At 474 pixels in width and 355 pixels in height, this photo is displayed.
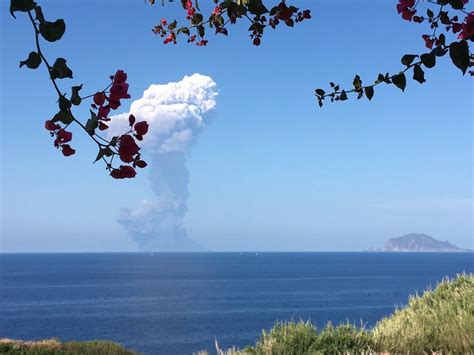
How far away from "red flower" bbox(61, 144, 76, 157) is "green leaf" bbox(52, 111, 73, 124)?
12cm

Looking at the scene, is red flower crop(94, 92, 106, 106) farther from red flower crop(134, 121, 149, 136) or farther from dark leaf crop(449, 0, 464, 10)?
dark leaf crop(449, 0, 464, 10)

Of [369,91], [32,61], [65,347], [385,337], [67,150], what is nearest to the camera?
[32,61]

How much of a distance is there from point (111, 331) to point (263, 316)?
80.4 feet

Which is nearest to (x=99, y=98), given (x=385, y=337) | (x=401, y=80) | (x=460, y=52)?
(x=460, y=52)

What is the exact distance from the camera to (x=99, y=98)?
8.81 ft

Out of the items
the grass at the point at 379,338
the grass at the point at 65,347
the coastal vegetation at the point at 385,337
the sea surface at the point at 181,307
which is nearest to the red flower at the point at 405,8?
the coastal vegetation at the point at 385,337

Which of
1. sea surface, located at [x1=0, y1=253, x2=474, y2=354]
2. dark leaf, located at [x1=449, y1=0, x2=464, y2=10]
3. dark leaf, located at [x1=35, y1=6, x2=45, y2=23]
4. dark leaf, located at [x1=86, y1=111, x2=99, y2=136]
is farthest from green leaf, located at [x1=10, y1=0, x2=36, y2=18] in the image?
sea surface, located at [x1=0, y1=253, x2=474, y2=354]

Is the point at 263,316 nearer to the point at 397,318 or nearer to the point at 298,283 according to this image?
the point at 298,283

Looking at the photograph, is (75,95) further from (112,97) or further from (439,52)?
(439,52)

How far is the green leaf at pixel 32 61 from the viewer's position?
8.07 feet

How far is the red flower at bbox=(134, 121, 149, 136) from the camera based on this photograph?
2.74 m

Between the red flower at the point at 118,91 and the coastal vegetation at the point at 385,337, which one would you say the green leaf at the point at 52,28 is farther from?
the coastal vegetation at the point at 385,337

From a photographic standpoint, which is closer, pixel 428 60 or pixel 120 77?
pixel 120 77

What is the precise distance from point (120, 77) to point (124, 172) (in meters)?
0.44
